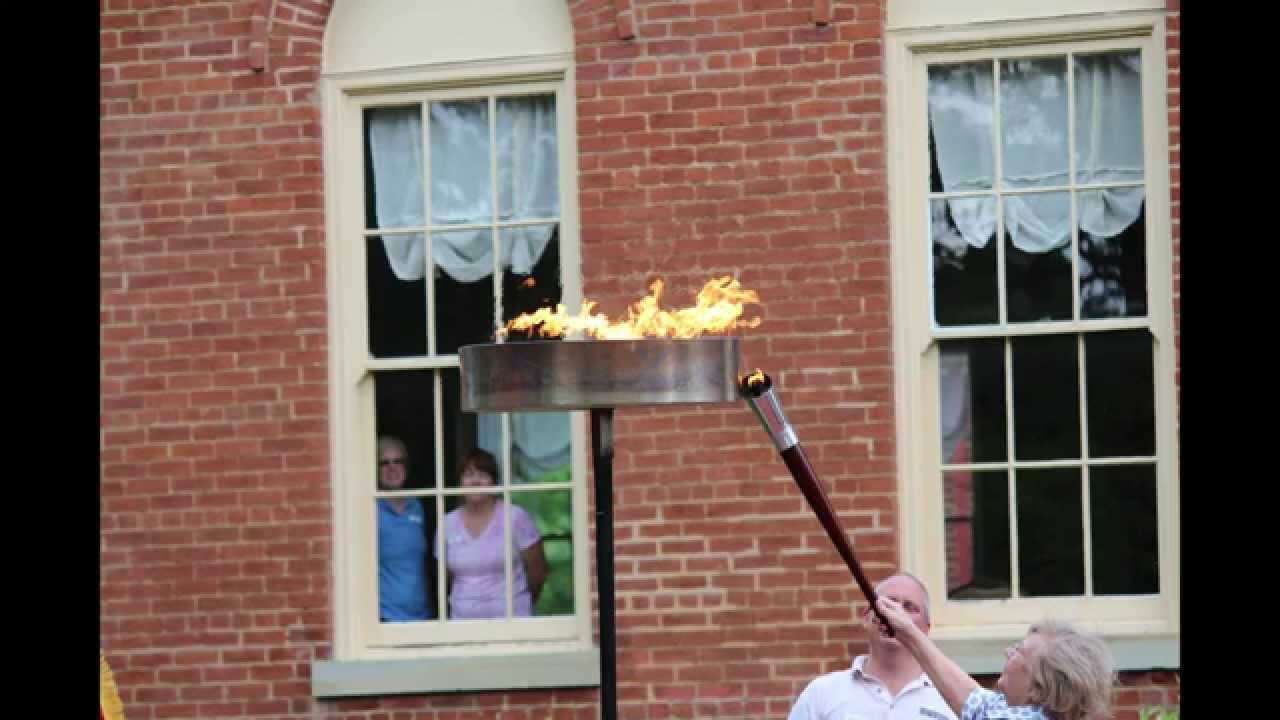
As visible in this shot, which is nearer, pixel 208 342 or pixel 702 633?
pixel 702 633

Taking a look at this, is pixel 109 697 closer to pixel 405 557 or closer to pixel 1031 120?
pixel 405 557

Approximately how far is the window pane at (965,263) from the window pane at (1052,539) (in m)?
0.73

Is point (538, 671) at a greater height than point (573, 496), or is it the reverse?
point (573, 496)

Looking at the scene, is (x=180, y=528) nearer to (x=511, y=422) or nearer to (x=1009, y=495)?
(x=511, y=422)

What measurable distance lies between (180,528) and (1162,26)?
4.56 metres

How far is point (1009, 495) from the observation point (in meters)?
8.04

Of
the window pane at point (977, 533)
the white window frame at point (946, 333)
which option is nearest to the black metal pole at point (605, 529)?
the white window frame at point (946, 333)

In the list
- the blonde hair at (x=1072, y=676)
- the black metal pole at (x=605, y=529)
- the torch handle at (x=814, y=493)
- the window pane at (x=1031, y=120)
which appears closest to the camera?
the blonde hair at (x=1072, y=676)

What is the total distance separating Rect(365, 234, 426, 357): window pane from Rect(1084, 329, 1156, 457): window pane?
2815 millimetres

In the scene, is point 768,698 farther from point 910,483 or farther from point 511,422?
point 511,422

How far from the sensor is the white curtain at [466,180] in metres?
8.59

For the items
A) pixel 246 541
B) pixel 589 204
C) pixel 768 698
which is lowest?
pixel 768 698

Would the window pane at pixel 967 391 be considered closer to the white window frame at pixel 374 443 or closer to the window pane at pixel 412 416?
the white window frame at pixel 374 443

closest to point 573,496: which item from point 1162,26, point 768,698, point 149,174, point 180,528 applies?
point 768,698
